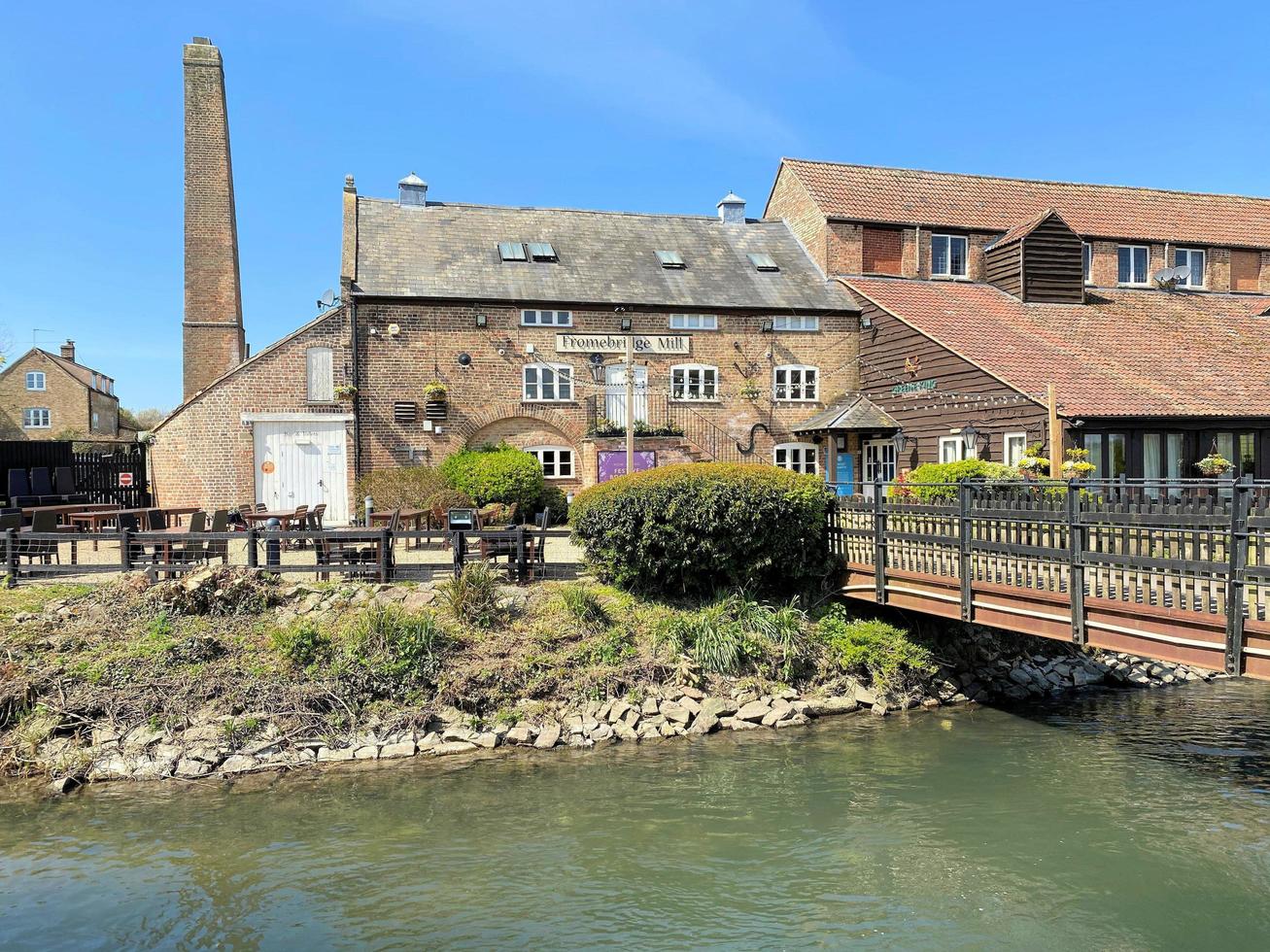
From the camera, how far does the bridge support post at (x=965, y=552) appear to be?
10453 millimetres

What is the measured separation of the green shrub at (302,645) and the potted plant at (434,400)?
10.4 m

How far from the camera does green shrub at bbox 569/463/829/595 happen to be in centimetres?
1274

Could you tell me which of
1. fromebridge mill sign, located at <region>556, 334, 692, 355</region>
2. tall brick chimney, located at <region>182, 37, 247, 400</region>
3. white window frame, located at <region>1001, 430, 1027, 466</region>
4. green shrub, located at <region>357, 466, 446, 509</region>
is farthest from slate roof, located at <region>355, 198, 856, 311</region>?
white window frame, located at <region>1001, 430, 1027, 466</region>

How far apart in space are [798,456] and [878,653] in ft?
36.7

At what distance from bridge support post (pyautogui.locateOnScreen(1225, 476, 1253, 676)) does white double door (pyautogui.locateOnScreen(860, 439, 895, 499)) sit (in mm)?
14005

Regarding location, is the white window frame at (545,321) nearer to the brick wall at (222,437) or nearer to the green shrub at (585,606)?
the brick wall at (222,437)

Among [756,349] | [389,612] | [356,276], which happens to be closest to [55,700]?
[389,612]

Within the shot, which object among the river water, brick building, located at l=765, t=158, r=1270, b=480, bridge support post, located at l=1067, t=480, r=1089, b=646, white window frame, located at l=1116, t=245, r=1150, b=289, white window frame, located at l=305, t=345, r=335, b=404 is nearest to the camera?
the river water

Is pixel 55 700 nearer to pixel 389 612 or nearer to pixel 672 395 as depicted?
pixel 389 612

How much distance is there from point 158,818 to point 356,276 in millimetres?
15460

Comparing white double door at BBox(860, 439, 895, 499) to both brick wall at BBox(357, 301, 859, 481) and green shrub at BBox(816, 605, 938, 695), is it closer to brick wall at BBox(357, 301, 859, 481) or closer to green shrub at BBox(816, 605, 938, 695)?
brick wall at BBox(357, 301, 859, 481)

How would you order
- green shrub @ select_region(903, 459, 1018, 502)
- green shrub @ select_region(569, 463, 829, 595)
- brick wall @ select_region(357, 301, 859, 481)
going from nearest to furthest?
green shrub @ select_region(569, 463, 829, 595) → green shrub @ select_region(903, 459, 1018, 502) → brick wall @ select_region(357, 301, 859, 481)

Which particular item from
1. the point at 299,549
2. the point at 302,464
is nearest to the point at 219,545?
the point at 299,549

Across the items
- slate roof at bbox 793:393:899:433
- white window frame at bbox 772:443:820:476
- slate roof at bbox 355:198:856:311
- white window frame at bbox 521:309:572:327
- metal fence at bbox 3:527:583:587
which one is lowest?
metal fence at bbox 3:527:583:587
